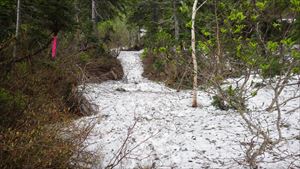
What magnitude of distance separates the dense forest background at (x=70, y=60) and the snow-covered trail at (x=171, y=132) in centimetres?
81

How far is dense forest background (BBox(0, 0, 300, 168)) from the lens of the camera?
12.3 ft

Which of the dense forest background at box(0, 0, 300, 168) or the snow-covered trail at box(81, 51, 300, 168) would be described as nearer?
the dense forest background at box(0, 0, 300, 168)

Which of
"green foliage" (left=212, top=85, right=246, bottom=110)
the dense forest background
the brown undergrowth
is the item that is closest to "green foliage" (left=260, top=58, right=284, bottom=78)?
the dense forest background

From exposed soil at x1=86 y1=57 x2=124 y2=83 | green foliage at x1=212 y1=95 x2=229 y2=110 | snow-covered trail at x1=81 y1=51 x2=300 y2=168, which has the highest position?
exposed soil at x1=86 y1=57 x2=124 y2=83

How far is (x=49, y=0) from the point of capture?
23.1 feet

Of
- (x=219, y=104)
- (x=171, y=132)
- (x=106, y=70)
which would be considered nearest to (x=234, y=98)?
(x=171, y=132)

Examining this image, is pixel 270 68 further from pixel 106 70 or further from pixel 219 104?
pixel 106 70

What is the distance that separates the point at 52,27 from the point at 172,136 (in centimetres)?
464

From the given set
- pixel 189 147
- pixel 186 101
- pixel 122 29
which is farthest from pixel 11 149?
pixel 122 29

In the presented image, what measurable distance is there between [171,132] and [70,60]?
450 centimetres

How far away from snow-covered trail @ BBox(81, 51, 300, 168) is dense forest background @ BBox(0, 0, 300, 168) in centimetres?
81

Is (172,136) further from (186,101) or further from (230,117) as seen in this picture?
(186,101)

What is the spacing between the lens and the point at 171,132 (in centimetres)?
666

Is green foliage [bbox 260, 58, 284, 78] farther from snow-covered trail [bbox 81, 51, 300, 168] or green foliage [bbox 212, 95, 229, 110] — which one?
green foliage [bbox 212, 95, 229, 110]
